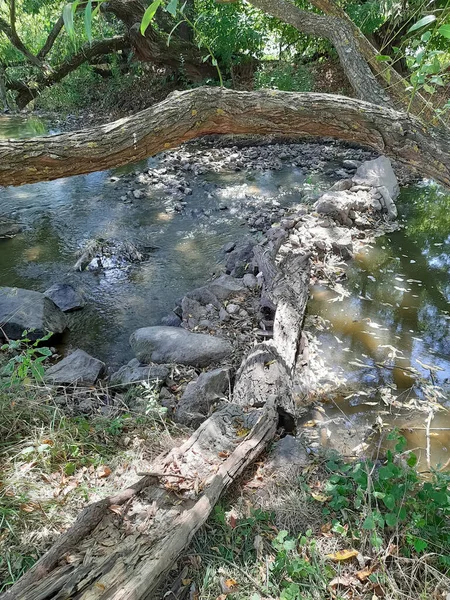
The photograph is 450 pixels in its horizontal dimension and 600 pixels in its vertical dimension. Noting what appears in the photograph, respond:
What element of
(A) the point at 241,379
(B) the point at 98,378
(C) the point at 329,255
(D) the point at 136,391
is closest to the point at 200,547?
(A) the point at 241,379

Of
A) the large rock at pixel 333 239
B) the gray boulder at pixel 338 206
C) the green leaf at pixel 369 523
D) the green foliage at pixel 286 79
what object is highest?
the green foliage at pixel 286 79

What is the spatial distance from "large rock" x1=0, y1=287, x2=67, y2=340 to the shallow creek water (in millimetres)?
210

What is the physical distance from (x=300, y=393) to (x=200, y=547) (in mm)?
1455

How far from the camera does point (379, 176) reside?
634 centimetres

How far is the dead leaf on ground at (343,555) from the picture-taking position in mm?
1789

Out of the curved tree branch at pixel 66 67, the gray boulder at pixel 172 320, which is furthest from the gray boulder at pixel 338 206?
the curved tree branch at pixel 66 67

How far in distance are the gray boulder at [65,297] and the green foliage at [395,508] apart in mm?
3091

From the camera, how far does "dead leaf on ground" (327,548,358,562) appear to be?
1.79m

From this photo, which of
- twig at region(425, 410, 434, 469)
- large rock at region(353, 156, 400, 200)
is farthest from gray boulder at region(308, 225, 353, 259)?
twig at region(425, 410, 434, 469)

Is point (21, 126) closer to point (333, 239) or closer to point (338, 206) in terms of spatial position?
point (338, 206)

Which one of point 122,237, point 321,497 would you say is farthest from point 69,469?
point 122,237

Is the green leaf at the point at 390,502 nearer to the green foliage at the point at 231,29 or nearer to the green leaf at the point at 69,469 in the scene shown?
the green leaf at the point at 69,469

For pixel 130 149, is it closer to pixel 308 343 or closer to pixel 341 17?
pixel 308 343

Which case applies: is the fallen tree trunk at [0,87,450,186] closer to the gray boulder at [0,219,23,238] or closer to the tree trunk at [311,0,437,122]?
the tree trunk at [311,0,437,122]
